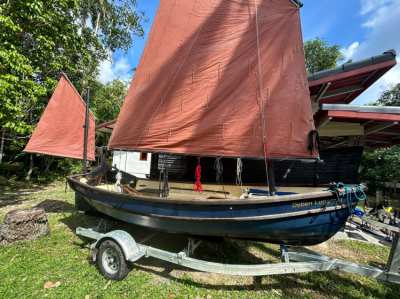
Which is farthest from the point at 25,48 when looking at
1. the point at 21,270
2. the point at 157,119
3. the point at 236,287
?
the point at 236,287

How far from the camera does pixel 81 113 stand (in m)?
6.21

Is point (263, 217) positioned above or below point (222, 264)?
above

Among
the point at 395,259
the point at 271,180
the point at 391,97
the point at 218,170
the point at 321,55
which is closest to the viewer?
the point at 395,259

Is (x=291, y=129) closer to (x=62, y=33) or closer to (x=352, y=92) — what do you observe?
(x=352, y=92)

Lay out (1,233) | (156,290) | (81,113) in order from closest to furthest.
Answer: (156,290) < (1,233) < (81,113)

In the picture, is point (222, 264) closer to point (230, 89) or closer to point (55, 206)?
point (230, 89)

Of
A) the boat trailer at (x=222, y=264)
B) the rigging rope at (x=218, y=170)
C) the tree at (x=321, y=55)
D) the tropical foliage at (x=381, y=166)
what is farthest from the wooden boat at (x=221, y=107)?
the tree at (x=321, y=55)

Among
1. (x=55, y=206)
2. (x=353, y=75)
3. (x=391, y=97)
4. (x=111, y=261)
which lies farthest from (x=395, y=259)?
(x=391, y=97)

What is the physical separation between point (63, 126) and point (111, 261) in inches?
159

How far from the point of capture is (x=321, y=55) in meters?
24.6

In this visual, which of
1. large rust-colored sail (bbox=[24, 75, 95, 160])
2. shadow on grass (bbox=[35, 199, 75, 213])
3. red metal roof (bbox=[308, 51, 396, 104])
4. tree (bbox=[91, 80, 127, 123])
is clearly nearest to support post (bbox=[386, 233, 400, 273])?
red metal roof (bbox=[308, 51, 396, 104])

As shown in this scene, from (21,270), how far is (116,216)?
61.9 inches

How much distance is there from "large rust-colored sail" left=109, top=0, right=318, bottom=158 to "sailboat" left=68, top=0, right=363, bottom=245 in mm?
17

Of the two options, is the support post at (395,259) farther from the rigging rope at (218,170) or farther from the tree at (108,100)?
the tree at (108,100)
